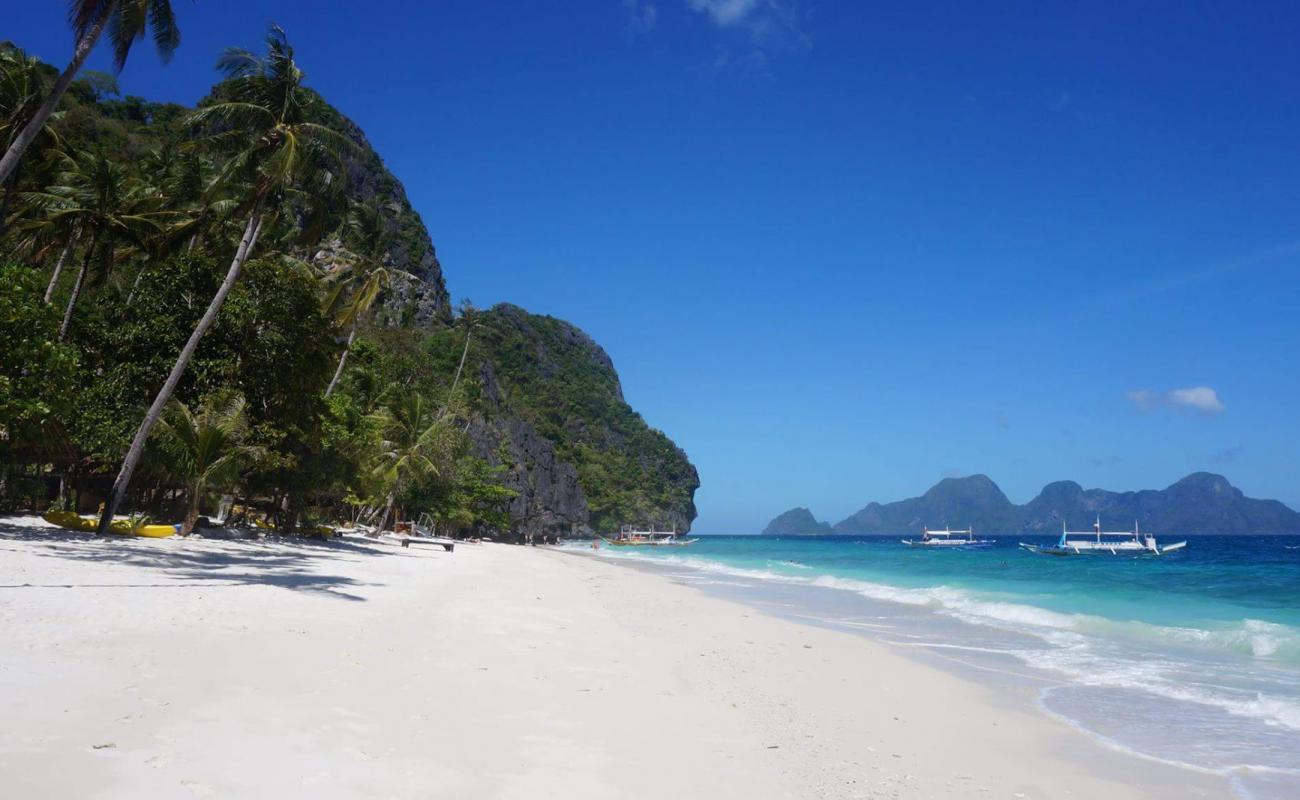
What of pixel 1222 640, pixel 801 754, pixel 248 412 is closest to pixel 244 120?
pixel 248 412

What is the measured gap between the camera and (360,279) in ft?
108

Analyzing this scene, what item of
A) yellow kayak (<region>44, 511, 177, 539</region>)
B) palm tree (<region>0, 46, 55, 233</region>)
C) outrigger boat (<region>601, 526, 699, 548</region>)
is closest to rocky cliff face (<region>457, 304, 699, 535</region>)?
outrigger boat (<region>601, 526, 699, 548</region>)

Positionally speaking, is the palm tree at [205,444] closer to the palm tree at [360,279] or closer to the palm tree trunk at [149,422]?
the palm tree trunk at [149,422]

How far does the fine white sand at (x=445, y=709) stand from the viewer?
4.21 metres

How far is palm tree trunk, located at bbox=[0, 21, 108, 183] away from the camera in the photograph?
10461mm

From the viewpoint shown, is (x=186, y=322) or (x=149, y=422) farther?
(x=186, y=322)

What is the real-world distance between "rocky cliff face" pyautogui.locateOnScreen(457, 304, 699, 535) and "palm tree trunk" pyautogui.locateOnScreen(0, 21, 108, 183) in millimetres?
55102

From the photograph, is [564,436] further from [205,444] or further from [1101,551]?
[205,444]

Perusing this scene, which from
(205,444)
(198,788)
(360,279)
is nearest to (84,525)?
(205,444)

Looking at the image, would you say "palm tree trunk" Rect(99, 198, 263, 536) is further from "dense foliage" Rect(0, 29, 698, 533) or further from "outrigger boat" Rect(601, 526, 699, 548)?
"outrigger boat" Rect(601, 526, 699, 548)

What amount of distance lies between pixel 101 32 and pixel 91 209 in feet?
31.7

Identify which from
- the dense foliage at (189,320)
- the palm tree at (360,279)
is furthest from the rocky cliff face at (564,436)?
the dense foliage at (189,320)

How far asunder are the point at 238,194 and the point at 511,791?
2047cm

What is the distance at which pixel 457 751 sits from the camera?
490 centimetres
